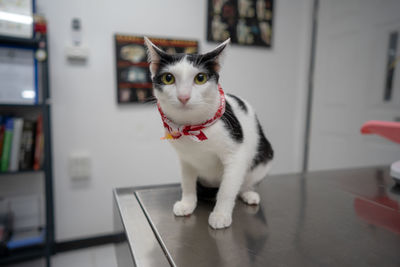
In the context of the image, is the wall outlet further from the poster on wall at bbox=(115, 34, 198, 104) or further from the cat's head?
the cat's head

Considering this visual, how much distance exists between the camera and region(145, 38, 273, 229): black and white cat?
1.73ft

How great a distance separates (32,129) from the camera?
1.43 meters

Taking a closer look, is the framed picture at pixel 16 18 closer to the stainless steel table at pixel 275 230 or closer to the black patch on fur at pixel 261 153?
the stainless steel table at pixel 275 230

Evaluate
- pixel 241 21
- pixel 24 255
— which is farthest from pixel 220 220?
pixel 241 21

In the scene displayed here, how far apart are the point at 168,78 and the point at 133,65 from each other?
129 centimetres

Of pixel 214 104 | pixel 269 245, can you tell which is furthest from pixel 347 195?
pixel 214 104

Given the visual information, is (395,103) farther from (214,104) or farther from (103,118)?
(103,118)

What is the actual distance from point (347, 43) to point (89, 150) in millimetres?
2060

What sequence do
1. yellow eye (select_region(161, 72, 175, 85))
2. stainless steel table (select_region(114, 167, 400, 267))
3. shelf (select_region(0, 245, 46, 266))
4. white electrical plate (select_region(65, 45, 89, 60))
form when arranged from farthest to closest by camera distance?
white electrical plate (select_region(65, 45, 89, 60))
shelf (select_region(0, 245, 46, 266))
yellow eye (select_region(161, 72, 175, 85))
stainless steel table (select_region(114, 167, 400, 267))

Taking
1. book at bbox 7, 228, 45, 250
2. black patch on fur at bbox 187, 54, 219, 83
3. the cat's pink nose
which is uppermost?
black patch on fur at bbox 187, 54, 219, 83

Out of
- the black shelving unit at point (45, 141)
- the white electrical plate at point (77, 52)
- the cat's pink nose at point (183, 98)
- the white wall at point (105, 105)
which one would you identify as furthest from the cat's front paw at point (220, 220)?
the white electrical plate at point (77, 52)

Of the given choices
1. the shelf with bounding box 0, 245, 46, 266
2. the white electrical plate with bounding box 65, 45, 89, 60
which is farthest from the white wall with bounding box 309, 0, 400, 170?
the shelf with bounding box 0, 245, 46, 266

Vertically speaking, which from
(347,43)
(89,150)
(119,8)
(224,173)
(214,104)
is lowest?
(89,150)

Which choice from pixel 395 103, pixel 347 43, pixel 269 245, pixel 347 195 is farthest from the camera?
pixel 347 43
